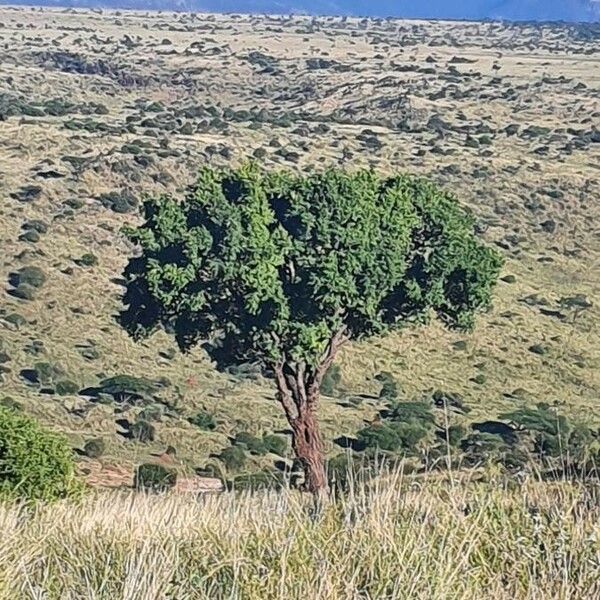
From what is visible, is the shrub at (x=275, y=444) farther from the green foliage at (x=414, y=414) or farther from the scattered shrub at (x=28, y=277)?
the scattered shrub at (x=28, y=277)

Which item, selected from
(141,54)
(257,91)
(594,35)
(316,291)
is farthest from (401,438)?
(594,35)

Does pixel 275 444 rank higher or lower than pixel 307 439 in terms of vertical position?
lower

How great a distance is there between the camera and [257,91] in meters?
95.1

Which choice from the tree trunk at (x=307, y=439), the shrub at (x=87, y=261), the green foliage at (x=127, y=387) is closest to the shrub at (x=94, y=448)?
the green foliage at (x=127, y=387)

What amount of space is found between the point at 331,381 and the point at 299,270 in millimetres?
14199

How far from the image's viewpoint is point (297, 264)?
20.3 m

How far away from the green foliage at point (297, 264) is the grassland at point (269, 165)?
11.7 ft

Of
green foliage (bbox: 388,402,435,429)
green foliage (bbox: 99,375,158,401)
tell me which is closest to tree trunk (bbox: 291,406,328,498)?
green foliage (bbox: 388,402,435,429)

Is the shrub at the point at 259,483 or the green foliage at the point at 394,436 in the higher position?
the shrub at the point at 259,483

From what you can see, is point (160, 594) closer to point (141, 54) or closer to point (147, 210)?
point (147, 210)

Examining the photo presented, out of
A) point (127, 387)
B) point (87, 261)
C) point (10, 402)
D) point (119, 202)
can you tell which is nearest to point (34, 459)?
point (10, 402)

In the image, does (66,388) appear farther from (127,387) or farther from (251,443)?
(251,443)

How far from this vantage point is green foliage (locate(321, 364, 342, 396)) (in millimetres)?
33406

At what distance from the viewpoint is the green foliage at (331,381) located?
110ft
